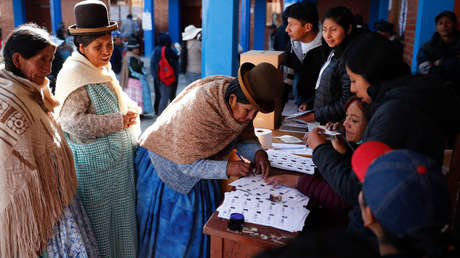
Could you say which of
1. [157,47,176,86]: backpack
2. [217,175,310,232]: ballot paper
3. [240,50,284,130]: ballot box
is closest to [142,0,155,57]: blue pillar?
[157,47,176,86]: backpack

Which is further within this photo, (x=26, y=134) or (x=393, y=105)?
(x=26, y=134)

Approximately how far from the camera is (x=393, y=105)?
1.33 metres

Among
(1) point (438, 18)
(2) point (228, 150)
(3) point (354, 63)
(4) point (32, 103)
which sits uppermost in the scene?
(1) point (438, 18)

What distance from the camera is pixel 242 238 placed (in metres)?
1.70

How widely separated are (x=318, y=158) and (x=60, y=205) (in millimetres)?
1483

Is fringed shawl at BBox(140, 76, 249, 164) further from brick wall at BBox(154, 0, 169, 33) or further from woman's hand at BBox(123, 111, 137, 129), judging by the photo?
brick wall at BBox(154, 0, 169, 33)

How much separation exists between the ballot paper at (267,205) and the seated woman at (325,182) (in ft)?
0.14

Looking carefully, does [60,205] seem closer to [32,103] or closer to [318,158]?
[32,103]

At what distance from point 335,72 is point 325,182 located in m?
1.16

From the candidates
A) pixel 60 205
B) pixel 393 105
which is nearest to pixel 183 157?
pixel 60 205

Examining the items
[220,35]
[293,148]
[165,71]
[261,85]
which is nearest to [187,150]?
[261,85]

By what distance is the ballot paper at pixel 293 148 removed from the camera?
282 cm

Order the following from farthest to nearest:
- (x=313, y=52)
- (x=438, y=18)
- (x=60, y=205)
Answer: (x=438, y=18) → (x=313, y=52) → (x=60, y=205)

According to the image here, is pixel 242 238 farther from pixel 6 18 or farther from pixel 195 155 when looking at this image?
pixel 6 18
